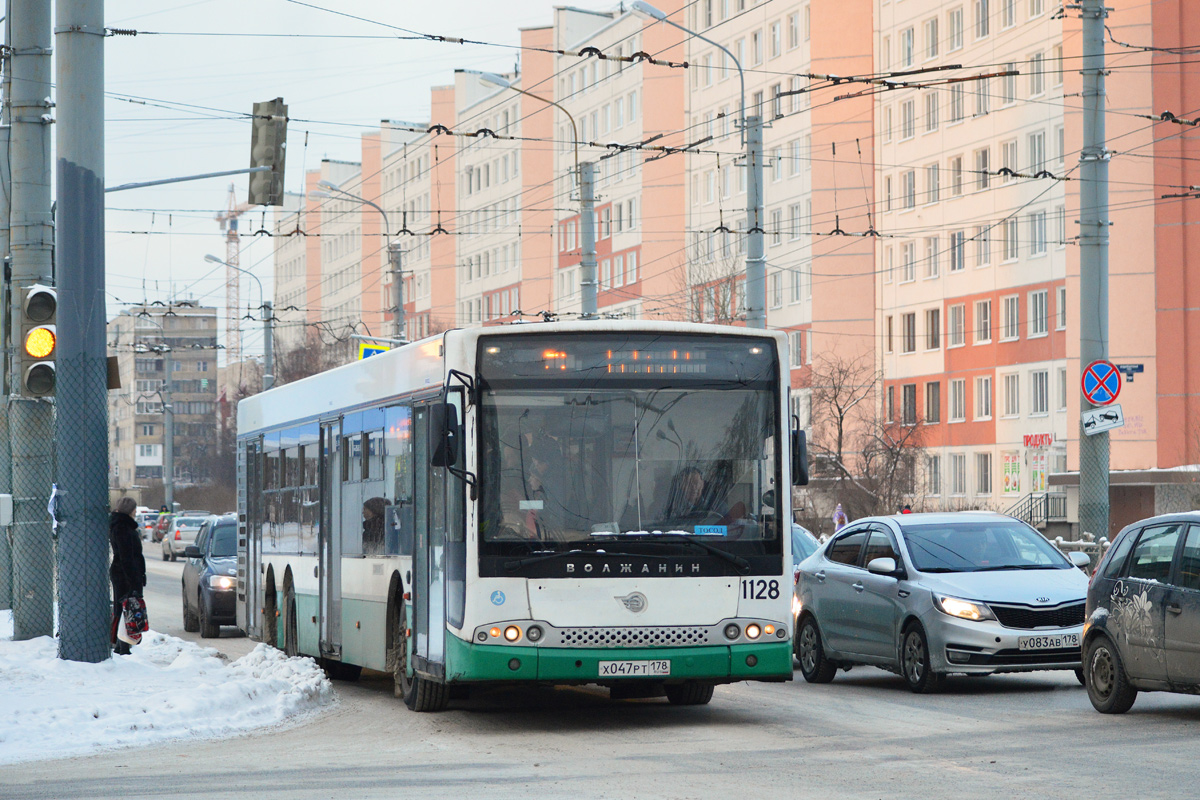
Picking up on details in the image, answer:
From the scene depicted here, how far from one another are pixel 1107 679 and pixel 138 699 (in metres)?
6.98

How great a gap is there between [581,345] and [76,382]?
521 cm

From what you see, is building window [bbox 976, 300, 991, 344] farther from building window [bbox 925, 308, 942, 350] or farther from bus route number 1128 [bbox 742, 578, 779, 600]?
bus route number 1128 [bbox 742, 578, 779, 600]

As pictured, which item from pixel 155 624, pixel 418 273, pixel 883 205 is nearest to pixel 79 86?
pixel 155 624

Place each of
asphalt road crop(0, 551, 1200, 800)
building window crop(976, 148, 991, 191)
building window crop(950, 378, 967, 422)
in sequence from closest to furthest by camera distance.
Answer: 1. asphalt road crop(0, 551, 1200, 800)
2. building window crop(976, 148, 991, 191)
3. building window crop(950, 378, 967, 422)

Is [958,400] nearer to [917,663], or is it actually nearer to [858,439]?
[858,439]

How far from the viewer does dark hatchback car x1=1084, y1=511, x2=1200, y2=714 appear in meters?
12.6

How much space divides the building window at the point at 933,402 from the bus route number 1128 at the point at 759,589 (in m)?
56.8

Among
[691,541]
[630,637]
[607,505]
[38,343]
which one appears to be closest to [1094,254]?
[691,541]

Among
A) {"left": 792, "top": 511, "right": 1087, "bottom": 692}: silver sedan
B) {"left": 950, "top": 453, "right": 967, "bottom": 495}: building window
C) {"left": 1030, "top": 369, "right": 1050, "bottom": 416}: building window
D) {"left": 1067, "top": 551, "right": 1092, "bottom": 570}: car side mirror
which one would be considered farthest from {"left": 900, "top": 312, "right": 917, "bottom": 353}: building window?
{"left": 1067, "top": 551, "right": 1092, "bottom": 570}: car side mirror

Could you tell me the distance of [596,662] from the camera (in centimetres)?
1271

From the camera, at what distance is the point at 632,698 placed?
15.5 metres

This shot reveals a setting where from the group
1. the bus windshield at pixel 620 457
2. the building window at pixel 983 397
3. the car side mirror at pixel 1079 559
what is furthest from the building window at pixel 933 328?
the bus windshield at pixel 620 457

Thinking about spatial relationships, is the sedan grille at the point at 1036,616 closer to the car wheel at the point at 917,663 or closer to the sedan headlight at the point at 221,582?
the car wheel at the point at 917,663

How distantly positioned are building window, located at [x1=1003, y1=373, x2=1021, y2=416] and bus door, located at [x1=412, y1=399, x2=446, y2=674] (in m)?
52.9
